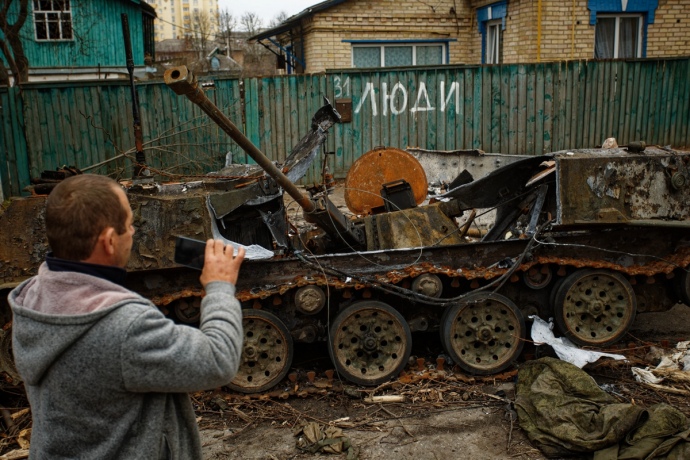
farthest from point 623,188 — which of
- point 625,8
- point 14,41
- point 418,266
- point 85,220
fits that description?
point 14,41

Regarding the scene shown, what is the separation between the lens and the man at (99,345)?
1.92 m

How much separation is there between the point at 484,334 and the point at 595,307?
1089 mm

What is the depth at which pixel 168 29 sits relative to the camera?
411 ft

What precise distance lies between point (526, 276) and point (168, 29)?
13062 centimetres

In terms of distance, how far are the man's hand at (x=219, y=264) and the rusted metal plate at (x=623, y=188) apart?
4168 millimetres

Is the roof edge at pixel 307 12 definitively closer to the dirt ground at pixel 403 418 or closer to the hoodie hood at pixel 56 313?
the dirt ground at pixel 403 418

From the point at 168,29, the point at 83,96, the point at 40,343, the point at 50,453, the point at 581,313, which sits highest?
the point at 168,29

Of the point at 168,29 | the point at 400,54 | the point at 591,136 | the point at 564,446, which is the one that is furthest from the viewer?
the point at 168,29

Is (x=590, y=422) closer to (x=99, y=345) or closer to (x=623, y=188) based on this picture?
(x=623, y=188)

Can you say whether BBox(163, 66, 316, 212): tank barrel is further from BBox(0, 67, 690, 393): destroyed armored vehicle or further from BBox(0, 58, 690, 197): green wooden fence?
BBox(0, 58, 690, 197): green wooden fence

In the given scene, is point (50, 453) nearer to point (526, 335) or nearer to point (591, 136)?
point (526, 335)

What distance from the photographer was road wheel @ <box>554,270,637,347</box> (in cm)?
595

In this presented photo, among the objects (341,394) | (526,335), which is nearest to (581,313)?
(526,335)

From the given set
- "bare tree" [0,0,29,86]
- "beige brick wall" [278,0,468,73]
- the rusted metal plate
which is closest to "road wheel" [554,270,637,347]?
the rusted metal plate
